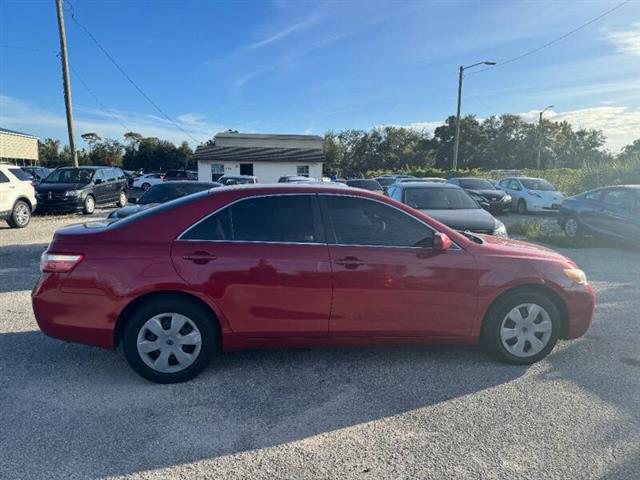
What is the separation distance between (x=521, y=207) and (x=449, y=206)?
10.9 metres

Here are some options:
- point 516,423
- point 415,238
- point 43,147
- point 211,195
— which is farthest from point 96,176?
point 43,147

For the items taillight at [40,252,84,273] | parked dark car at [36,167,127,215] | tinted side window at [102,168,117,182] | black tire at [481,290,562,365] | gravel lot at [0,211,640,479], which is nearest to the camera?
gravel lot at [0,211,640,479]

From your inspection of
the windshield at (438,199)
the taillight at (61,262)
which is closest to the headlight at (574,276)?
the taillight at (61,262)

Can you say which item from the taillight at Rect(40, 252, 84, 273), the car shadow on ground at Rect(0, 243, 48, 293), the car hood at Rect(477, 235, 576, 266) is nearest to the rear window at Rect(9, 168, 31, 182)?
the car shadow on ground at Rect(0, 243, 48, 293)

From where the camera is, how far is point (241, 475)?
2.49 m

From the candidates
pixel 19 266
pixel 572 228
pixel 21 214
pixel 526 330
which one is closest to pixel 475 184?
pixel 572 228

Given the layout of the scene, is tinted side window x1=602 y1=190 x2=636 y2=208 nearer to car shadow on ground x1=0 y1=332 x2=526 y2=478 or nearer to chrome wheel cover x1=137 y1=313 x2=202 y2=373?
car shadow on ground x1=0 y1=332 x2=526 y2=478

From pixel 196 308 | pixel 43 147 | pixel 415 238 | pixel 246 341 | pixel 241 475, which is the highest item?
pixel 43 147

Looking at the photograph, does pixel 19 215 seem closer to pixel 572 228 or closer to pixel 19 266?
pixel 19 266

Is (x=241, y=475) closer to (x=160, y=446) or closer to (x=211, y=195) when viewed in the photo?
(x=160, y=446)

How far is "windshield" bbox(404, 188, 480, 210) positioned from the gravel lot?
4.44 m

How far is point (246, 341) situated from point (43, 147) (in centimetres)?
6692

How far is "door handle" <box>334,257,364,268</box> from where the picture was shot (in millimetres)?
3562

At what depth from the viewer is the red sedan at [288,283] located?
3.42 metres
